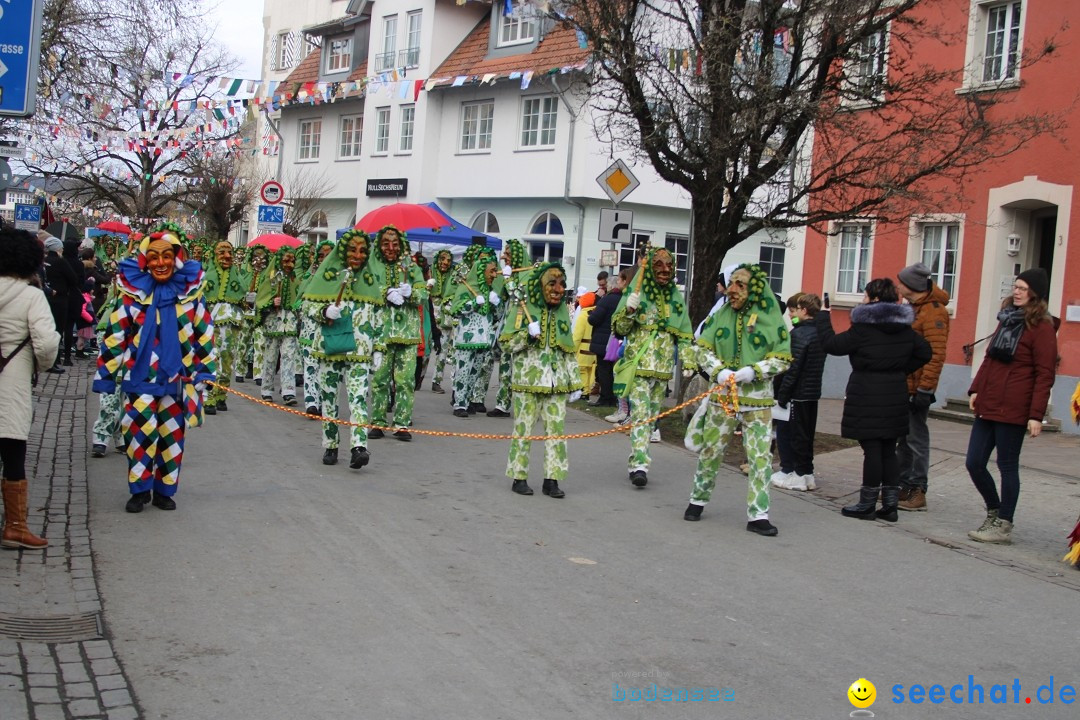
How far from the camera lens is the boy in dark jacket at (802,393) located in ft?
35.1

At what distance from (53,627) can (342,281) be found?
5576 mm

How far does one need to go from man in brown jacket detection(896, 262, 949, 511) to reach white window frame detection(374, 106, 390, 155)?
3140 cm

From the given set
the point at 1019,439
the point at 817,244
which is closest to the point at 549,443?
the point at 1019,439

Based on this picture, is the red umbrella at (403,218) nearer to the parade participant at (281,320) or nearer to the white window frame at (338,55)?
the parade participant at (281,320)

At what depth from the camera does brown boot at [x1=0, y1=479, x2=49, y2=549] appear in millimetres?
7008

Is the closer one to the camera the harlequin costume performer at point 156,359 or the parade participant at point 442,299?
the harlequin costume performer at point 156,359

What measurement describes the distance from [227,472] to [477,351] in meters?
5.54

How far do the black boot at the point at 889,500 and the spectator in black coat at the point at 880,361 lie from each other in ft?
1.16

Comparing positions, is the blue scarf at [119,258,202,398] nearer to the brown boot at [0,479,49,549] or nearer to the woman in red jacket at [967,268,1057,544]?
the brown boot at [0,479,49,549]

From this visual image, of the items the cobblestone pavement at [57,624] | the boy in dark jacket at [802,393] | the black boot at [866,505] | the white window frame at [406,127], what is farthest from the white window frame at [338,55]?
the black boot at [866,505]

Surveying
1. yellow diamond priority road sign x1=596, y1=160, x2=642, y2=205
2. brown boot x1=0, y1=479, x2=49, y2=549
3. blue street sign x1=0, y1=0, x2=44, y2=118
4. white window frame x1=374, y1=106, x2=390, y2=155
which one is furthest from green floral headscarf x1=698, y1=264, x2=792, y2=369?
white window frame x1=374, y1=106, x2=390, y2=155

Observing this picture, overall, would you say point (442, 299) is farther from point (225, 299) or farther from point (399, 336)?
point (399, 336)

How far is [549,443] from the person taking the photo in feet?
31.8

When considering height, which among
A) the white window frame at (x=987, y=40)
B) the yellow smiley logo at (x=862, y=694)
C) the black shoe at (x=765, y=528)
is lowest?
the yellow smiley logo at (x=862, y=694)
